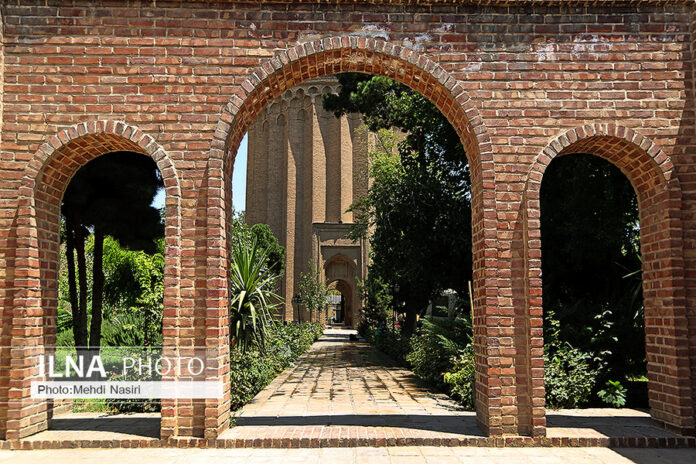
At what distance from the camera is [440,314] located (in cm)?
2622

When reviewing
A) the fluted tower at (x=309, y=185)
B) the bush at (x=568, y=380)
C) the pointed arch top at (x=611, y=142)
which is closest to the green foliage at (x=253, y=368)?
the bush at (x=568, y=380)

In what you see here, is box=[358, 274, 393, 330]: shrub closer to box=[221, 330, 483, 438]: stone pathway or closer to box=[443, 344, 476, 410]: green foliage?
box=[221, 330, 483, 438]: stone pathway

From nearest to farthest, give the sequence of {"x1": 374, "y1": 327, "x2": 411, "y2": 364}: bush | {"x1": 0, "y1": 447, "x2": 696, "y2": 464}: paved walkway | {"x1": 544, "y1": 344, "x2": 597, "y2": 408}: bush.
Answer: {"x1": 0, "y1": 447, "x2": 696, "y2": 464}: paved walkway
{"x1": 544, "y1": 344, "x2": 597, "y2": 408}: bush
{"x1": 374, "y1": 327, "x2": 411, "y2": 364}: bush

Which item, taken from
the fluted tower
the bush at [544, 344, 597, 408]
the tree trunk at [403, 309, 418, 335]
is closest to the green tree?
the tree trunk at [403, 309, 418, 335]

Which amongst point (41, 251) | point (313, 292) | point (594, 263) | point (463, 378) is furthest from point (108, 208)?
point (313, 292)

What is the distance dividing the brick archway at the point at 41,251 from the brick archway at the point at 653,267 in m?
3.53

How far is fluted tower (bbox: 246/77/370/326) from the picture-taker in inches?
1368

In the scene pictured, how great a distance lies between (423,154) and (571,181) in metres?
6.78

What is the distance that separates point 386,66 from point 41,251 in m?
4.15

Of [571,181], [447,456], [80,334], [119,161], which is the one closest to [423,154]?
[571,181]

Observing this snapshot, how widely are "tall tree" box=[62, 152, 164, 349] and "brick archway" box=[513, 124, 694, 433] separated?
625cm

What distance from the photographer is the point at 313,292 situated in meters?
31.2

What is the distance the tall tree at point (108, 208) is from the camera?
8516mm

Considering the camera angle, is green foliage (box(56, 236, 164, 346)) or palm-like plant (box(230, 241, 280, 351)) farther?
green foliage (box(56, 236, 164, 346))
